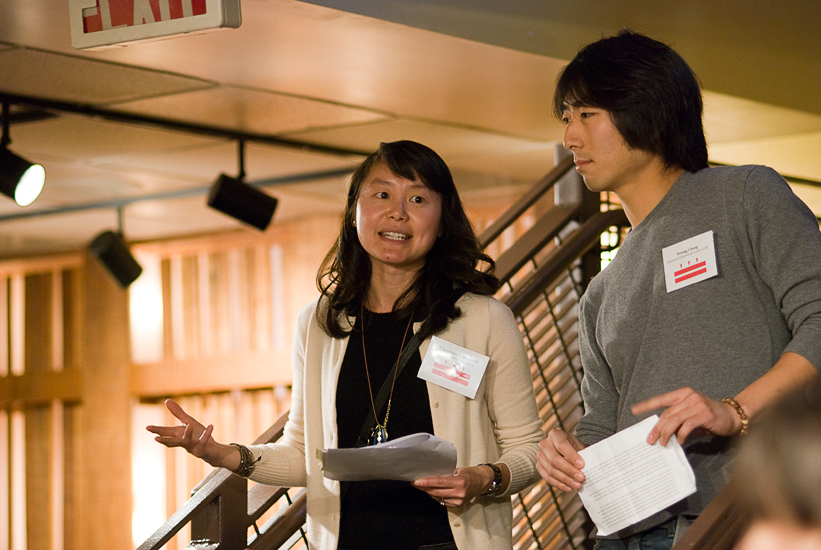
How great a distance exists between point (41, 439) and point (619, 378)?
24.8ft

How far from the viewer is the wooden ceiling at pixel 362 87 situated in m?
3.62

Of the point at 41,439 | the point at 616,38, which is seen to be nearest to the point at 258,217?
the point at 616,38

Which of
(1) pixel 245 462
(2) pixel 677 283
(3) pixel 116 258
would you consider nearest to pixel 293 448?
(1) pixel 245 462

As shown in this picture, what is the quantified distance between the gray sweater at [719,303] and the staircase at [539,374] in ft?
2.76

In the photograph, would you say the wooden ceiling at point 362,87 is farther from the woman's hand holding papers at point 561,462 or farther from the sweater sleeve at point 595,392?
the woman's hand holding papers at point 561,462

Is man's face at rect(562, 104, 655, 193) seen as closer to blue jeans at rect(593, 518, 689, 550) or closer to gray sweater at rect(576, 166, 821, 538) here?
gray sweater at rect(576, 166, 821, 538)

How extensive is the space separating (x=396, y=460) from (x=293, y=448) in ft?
1.67

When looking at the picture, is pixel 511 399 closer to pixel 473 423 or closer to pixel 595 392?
pixel 473 423

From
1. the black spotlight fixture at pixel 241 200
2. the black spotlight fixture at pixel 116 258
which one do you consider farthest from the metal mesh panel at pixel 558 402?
the black spotlight fixture at pixel 116 258

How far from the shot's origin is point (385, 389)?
2098 millimetres

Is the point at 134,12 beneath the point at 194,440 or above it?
above

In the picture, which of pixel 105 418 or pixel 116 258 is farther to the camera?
pixel 105 418

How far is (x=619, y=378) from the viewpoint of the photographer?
1885mm

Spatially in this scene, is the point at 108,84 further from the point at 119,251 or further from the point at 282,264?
the point at 282,264
